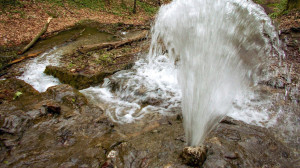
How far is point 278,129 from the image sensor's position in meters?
3.48

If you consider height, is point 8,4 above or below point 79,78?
above

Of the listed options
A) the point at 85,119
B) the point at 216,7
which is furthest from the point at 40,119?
Result: the point at 216,7

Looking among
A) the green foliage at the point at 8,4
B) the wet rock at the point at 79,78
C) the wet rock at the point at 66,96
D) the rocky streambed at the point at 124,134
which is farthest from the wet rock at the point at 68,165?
the green foliage at the point at 8,4

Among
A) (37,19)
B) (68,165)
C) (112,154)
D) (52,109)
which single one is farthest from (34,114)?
(37,19)

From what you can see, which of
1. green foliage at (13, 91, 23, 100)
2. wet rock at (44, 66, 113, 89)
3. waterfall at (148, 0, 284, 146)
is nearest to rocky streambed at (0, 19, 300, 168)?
green foliage at (13, 91, 23, 100)

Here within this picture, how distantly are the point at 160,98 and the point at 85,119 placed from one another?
2339mm

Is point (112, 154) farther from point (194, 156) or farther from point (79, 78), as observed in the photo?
point (79, 78)

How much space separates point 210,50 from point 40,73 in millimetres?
7056

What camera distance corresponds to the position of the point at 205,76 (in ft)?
9.29

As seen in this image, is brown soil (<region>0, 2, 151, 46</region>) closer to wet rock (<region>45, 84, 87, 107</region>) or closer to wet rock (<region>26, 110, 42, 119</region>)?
wet rock (<region>45, 84, 87, 107</region>)

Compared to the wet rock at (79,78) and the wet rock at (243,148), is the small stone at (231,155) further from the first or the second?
the wet rock at (79,78)

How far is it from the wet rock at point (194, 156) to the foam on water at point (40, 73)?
5.77 meters

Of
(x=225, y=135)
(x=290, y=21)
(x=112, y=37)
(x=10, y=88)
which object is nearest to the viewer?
(x=225, y=135)

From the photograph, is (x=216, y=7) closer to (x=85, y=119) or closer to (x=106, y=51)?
(x=85, y=119)
